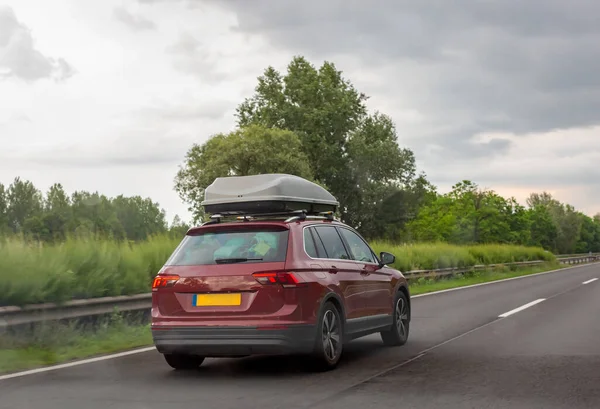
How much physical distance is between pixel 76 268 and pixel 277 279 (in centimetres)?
529

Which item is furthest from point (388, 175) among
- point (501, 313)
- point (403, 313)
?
point (403, 313)

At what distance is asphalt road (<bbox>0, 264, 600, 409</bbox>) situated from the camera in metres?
6.89

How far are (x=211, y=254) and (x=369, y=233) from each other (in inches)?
2592

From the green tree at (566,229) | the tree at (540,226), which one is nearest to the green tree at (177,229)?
the tree at (540,226)

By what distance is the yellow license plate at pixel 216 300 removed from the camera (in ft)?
27.2

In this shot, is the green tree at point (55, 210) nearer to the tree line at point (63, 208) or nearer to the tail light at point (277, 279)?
the tree line at point (63, 208)

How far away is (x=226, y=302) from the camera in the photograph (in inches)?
327

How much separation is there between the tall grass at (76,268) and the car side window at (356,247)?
399 centimetres

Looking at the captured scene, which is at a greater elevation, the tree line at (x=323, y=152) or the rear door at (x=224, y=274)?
the tree line at (x=323, y=152)

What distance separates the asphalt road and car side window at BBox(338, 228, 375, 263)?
3.84ft

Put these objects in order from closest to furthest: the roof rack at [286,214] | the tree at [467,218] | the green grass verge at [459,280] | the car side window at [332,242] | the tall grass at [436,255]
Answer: the roof rack at [286,214] → the car side window at [332,242] → the green grass verge at [459,280] → the tall grass at [436,255] → the tree at [467,218]

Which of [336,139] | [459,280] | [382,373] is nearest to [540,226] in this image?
[336,139]

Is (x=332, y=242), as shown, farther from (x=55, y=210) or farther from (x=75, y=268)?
(x=55, y=210)

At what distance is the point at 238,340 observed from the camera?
812 centimetres
